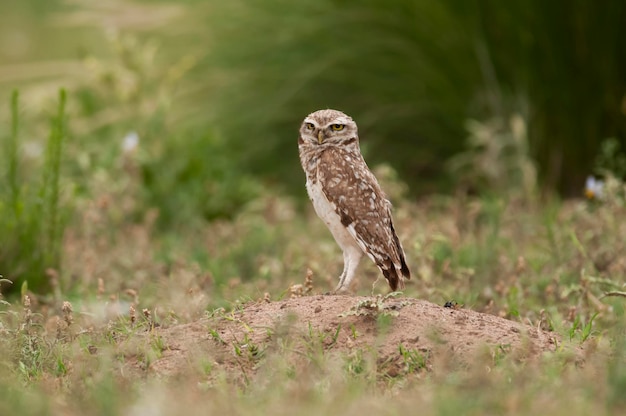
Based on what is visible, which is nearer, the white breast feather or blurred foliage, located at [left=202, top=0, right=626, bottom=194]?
the white breast feather

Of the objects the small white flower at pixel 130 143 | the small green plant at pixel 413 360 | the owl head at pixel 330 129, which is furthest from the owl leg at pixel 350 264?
the small white flower at pixel 130 143

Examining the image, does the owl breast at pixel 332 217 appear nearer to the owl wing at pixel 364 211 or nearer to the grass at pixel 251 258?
the owl wing at pixel 364 211

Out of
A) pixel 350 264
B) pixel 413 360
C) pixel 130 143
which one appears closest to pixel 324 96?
pixel 130 143

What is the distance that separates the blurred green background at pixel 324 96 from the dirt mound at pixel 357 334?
9.32 ft

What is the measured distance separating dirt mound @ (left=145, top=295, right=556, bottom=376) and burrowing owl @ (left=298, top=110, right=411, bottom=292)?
1.21ft

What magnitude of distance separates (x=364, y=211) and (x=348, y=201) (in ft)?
0.26

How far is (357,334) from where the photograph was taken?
3770mm

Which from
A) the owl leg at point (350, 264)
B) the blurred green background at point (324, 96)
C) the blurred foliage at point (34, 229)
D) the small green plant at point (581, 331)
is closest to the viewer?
the small green plant at point (581, 331)

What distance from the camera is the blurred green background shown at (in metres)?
7.15

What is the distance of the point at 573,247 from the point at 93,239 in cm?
279

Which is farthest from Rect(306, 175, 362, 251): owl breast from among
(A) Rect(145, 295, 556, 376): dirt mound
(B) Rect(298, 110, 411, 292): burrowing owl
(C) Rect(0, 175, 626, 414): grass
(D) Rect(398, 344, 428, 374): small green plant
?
(D) Rect(398, 344, 428, 374): small green plant

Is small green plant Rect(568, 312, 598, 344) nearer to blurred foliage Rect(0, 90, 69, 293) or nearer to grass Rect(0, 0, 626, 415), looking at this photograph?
grass Rect(0, 0, 626, 415)

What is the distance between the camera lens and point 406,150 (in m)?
8.10

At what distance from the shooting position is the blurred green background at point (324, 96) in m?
7.15
